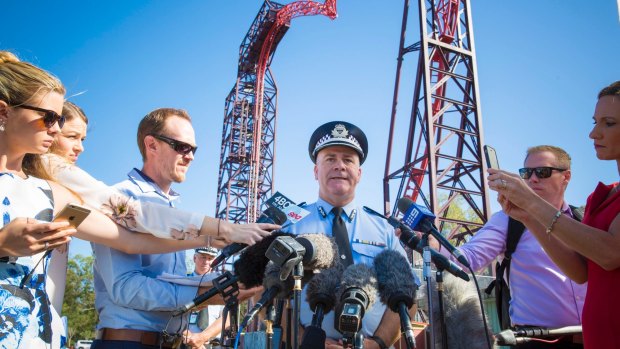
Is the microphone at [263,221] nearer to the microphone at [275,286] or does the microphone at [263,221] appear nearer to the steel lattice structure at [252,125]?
the microphone at [275,286]

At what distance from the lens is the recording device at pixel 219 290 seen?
2.16 metres

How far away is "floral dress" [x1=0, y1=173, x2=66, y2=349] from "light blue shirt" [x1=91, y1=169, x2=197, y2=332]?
0.46m

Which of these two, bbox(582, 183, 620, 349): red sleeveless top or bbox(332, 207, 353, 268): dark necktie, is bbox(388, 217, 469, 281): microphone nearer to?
bbox(332, 207, 353, 268): dark necktie

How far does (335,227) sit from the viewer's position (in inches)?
120

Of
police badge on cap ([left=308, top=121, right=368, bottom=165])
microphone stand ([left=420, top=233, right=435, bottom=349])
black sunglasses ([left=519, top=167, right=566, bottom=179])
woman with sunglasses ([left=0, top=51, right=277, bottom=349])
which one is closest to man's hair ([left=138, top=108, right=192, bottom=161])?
woman with sunglasses ([left=0, top=51, right=277, bottom=349])

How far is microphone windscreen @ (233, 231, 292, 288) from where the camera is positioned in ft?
7.45

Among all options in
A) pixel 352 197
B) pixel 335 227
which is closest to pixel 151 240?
pixel 335 227

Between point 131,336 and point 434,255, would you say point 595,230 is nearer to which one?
point 434,255

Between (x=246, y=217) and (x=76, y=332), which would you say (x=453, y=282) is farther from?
(x=76, y=332)

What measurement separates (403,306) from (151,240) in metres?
1.42

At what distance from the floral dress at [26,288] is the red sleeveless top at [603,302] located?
7.70 feet

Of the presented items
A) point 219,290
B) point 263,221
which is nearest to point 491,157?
point 263,221

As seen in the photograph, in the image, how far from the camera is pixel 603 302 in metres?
2.05

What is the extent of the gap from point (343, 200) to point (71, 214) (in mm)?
1810
